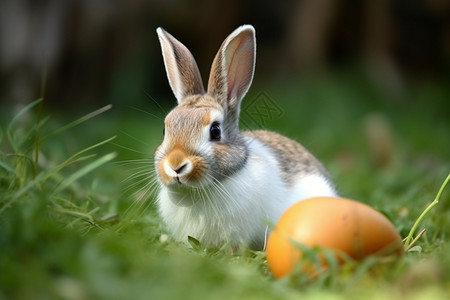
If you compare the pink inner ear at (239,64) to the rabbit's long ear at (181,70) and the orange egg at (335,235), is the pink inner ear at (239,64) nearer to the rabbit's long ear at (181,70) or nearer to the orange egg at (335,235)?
the rabbit's long ear at (181,70)

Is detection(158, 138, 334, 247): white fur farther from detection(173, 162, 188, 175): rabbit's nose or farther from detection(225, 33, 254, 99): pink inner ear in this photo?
detection(225, 33, 254, 99): pink inner ear

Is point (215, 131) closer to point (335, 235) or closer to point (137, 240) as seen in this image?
point (137, 240)

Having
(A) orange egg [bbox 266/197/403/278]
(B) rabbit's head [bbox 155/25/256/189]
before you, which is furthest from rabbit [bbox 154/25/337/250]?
(A) orange egg [bbox 266/197/403/278]

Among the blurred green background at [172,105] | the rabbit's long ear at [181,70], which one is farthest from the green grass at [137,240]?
the rabbit's long ear at [181,70]

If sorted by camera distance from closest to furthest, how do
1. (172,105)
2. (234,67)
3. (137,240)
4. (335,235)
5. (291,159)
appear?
(335,235) → (137,240) → (234,67) → (291,159) → (172,105)

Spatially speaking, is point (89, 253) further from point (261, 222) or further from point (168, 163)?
point (261, 222)

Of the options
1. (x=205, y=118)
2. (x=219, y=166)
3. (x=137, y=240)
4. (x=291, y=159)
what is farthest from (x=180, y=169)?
(x=291, y=159)
